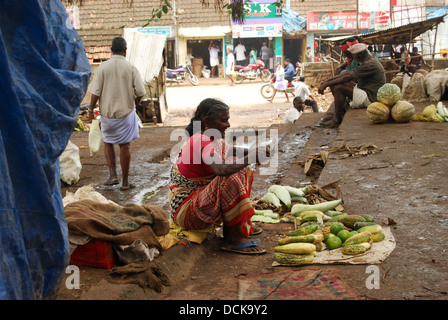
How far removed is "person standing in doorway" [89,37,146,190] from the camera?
6125 millimetres

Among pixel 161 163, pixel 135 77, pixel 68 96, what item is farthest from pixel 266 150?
pixel 161 163

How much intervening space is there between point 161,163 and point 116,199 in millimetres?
2178

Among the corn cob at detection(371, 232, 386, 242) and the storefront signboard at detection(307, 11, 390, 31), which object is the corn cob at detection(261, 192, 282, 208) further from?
the storefront signboard at detection(307, 11, 390, 31)

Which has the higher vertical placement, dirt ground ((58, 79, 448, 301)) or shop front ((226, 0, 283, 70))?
shop front ((226, 0, 283, 70))

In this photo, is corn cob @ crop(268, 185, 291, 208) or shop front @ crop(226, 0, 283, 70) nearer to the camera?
corn cob @ crop(268, 185, 291, 208)

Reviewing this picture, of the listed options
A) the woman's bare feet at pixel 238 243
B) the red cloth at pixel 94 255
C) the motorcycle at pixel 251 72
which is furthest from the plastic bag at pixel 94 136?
the motorcycle at pixel 251 72

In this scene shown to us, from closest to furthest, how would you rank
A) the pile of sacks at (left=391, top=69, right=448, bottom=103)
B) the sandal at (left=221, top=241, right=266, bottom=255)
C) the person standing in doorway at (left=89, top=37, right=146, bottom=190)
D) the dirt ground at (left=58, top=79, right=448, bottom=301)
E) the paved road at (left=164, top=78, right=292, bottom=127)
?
1. the dirt ground at (left=58, top=79, right=448, bottom=301)
2. the sandal at (left=221, top=241, right=266, bottom=255)
3. the person standing in doorway at (left=89, top=37, right=146, bottom=190)
4. the pile of sacks at (left=391, top=69, right=448, bottom=103)
5. the paved road at (left=164, top=78, right=292, bottom=127)

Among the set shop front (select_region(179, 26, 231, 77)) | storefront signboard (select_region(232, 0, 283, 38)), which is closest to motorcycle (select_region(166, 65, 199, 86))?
shop front (select_region(179, 26, 231, 77))

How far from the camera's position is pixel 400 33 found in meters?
15.0

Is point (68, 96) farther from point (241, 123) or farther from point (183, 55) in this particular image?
point (183, 55)

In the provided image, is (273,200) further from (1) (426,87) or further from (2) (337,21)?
(2) (337,21)

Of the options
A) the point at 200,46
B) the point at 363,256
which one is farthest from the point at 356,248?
the point at 200,46

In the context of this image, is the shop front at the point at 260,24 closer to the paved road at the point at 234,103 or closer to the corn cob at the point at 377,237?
the paved road at the point at 234,103

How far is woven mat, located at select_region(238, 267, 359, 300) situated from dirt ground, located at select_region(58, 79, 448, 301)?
0.22 ft
